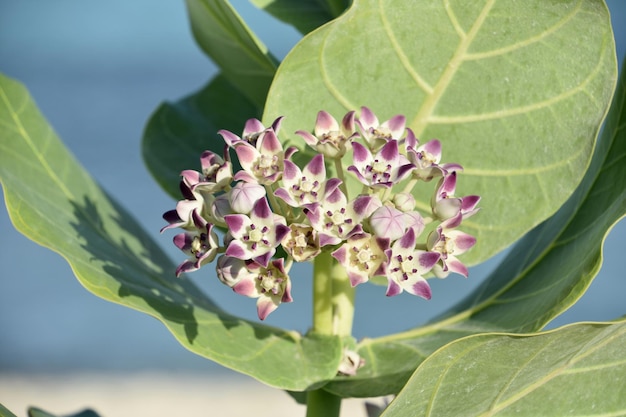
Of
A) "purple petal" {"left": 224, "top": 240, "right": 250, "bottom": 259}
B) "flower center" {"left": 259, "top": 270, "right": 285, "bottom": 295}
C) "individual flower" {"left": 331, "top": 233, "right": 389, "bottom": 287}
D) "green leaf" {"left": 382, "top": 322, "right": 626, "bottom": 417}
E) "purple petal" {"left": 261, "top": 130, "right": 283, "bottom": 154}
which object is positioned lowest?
"green leaf" {"left": 382, "top": 322, "right": 626, "bottom": 417}

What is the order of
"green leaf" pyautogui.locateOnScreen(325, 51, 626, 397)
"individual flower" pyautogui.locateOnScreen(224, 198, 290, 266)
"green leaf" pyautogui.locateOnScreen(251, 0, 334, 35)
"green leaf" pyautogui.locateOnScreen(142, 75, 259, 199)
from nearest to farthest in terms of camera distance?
"individual flower" pyautogui.locateOnScreen(224, 198, 290, 266), "green leaf" pyautogui.locateOnScreen(325, 51, 626, 397), "green leaf" pyautogui.locateOnScreen(251, 0, 334, 35), "green leaf" pyautogui.locateOnScreen(142, 75, 259, 199)

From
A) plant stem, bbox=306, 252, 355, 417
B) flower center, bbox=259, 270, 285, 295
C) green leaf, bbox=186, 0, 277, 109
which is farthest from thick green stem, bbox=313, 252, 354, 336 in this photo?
green leaf, bbox=186, 0, 277, 109

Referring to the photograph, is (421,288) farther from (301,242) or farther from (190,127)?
(190,127)

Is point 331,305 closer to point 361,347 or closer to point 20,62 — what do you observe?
point 361,347

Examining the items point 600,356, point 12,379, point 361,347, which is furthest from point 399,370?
point 12,379

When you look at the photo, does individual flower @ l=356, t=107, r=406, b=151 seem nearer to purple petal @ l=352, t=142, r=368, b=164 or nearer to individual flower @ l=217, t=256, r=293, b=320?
purple petal @ l=352, t=142, r=368, b=164

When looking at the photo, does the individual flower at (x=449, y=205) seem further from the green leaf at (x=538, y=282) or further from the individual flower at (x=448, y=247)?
the green leaf at (x=538, y=282)
